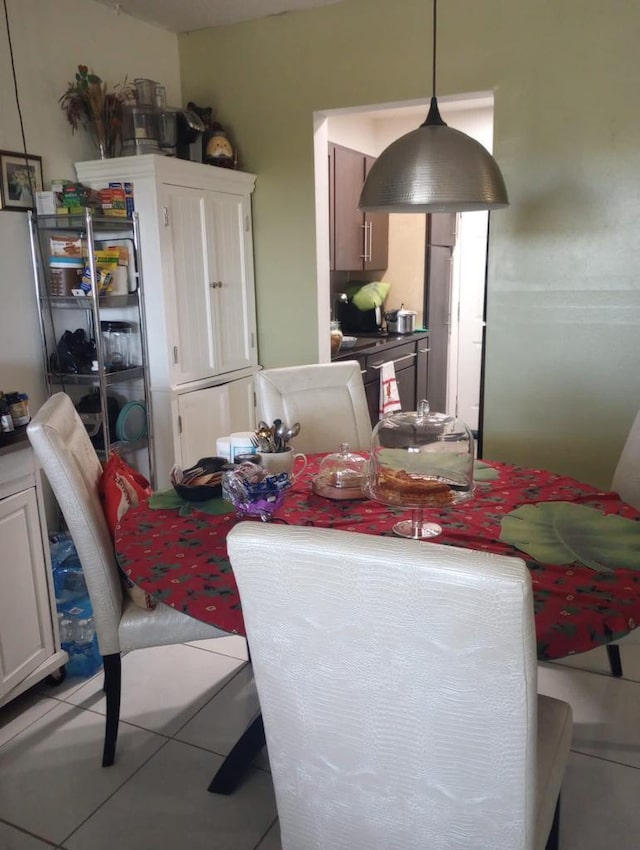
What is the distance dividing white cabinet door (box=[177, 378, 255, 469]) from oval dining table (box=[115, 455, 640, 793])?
1.27 m

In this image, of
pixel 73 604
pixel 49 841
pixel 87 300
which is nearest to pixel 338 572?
pixel 49 841

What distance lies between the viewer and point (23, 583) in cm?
201

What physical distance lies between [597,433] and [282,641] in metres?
2.54

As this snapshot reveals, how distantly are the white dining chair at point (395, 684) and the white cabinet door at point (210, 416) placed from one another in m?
2.22

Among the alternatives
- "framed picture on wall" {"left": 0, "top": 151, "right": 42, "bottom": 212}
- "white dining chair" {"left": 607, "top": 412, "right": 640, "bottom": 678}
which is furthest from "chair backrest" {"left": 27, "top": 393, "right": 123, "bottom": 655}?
"white dining chair" {"left": 607, "top": 412, "right": 640, "bottom": 678}

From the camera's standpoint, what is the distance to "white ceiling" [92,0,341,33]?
3156 millimetres

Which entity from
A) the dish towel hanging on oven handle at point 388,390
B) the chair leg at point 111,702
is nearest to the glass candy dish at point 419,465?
the chair leg at point 111,702

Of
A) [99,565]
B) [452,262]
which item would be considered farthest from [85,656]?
[452,262]

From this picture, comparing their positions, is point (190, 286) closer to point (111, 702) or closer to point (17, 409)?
point (17, 409)

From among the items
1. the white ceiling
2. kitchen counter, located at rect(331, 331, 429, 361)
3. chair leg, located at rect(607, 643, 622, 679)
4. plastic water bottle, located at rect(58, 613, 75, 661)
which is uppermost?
the white ceiling

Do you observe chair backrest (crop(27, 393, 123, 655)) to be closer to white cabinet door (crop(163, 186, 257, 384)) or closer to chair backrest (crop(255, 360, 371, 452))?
chair backrest (crop(255, 360, 371, 452))

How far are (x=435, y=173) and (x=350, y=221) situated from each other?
2853 millimetres

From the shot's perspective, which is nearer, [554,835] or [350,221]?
[554,835]

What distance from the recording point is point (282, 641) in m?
0.99
